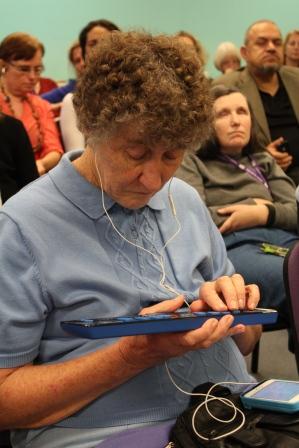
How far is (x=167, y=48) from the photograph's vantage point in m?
1.12

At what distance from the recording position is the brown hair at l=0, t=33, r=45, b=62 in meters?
3.19

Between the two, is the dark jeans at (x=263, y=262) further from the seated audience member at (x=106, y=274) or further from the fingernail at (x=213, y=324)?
the fingernail at (x=213, y=324)

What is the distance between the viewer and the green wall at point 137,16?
5844 millimetres

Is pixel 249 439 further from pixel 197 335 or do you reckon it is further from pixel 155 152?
pixel 155 152

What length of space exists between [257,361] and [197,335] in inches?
65.7

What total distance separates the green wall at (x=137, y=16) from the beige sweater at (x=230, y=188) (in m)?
3.97

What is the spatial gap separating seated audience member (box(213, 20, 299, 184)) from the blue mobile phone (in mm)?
2137

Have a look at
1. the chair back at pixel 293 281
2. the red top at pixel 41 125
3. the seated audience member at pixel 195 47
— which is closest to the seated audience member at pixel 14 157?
the red top at pixel 41 125

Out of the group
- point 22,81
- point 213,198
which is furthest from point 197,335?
point 22,81

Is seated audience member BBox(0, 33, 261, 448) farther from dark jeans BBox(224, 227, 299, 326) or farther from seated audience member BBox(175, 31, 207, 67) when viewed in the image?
dark jeans BBox(224, 227, 299, 326)

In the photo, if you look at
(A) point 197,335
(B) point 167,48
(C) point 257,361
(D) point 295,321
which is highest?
(B) point 167,48

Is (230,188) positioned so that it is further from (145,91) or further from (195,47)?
(145,91)

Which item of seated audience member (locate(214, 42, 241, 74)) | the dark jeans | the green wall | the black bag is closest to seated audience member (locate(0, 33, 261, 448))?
the black bag

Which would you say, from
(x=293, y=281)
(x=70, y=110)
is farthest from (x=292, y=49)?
(x=293, y=281)
